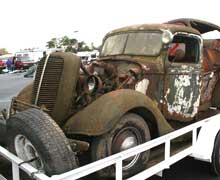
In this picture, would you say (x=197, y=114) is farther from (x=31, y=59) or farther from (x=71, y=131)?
(x=31, y=59)

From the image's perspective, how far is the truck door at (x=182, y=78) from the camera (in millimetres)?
4719

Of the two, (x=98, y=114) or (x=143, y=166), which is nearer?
(x=98, y=114)

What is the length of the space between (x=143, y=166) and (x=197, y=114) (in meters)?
1.88

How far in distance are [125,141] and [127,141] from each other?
1.3 inches

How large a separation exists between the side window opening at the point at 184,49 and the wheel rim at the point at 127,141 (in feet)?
5.03

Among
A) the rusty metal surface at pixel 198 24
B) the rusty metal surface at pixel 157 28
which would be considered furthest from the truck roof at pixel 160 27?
the rusty metal surface at pixel 198 24

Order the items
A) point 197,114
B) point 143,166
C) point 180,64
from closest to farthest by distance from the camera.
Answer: point 143,166 → point 180,64 → point 197,114

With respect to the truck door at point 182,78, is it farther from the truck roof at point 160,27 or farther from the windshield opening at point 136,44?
the windshield opening at point 136,44

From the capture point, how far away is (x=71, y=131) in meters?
3.69

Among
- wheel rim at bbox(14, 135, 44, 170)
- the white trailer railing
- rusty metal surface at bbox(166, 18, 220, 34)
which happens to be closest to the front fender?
the white trailer railing

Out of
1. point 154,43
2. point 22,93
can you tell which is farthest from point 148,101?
point 22,93

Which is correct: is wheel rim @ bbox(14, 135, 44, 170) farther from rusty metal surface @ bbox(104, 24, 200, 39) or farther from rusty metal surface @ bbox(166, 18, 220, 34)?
rusty metal surface @ bbox(166, 18, 220, 34)

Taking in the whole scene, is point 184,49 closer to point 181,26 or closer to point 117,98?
point 181,26

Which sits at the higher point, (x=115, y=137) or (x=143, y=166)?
(x=115, y=137)
